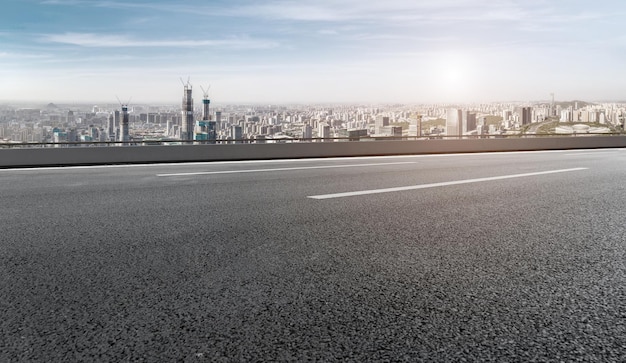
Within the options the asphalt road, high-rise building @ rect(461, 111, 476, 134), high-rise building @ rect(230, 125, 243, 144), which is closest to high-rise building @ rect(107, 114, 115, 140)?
high-rise building @ rect(230, 125, 243, 144)

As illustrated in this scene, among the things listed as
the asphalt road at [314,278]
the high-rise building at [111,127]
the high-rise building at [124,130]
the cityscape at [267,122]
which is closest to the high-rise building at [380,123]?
the cityscape at [267,122]

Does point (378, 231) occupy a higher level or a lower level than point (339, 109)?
lower

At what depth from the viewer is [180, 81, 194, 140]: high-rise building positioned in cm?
2061

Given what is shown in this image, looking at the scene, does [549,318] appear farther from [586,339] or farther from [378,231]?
[378,231]

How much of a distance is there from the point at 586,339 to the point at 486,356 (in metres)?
0.66

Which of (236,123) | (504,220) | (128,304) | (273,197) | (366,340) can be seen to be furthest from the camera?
(236,123)

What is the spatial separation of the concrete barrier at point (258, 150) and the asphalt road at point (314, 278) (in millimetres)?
9084

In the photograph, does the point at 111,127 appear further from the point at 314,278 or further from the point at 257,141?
the point at 314,278

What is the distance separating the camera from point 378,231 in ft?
20.4

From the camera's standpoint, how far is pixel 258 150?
20859mm

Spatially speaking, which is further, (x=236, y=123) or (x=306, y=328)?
(x=236, y=123)

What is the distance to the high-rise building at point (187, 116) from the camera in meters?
20.6

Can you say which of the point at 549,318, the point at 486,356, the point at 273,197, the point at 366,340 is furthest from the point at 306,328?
the point at 273,197

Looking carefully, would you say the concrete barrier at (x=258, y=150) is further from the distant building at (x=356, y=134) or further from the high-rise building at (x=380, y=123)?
the high-rise building at (x=380, y=123)
